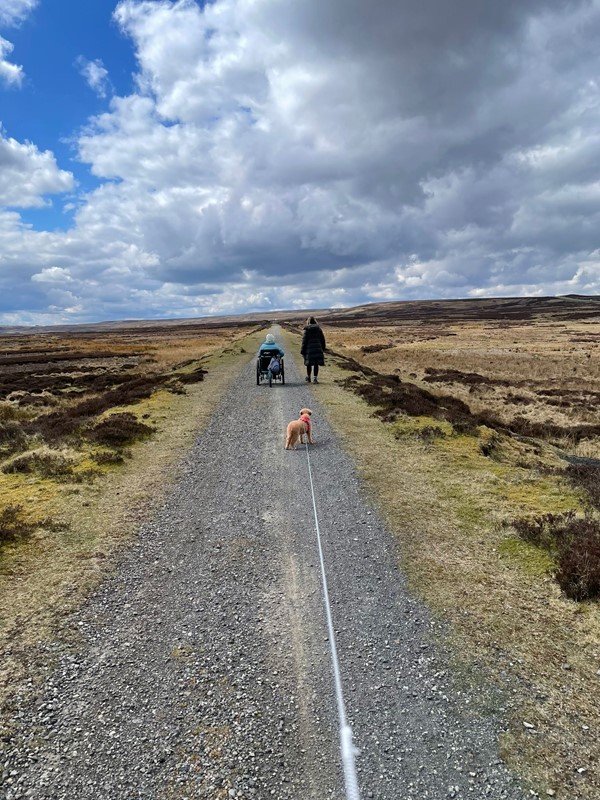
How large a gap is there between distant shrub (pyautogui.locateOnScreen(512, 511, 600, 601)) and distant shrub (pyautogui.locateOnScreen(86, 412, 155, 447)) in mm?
10080

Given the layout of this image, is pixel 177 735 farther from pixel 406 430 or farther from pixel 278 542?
pixel 406 430

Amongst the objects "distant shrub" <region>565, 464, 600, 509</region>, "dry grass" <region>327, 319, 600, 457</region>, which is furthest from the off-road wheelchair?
"distant shrub" <region>565, 464, 600, 509</region>

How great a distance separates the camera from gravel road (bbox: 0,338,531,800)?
11.7 feet

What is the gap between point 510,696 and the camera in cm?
434

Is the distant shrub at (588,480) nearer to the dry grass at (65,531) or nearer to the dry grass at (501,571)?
the dry grass at (501,571)

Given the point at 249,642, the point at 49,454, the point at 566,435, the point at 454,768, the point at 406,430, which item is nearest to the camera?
the point at 454,768

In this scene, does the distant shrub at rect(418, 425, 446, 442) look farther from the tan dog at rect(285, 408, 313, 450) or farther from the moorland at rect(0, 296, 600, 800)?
the tan dog at rect(285, 408, 313, 450)

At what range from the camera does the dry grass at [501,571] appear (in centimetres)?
395

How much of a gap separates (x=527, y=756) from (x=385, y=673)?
4.30 ft

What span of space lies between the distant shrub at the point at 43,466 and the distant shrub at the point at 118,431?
1611 millimetres

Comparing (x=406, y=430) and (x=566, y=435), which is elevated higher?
(x=406, y=430)

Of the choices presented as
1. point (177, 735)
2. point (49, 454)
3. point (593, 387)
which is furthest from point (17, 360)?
point (177, 735)

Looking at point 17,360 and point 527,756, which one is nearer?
point 527,756

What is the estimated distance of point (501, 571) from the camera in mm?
6527
